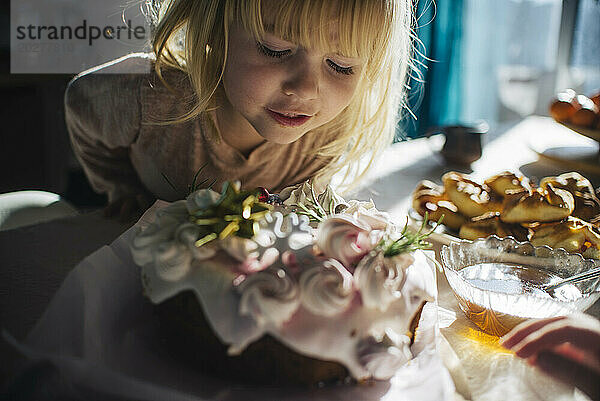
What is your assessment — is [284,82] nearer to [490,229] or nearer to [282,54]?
[282,54]

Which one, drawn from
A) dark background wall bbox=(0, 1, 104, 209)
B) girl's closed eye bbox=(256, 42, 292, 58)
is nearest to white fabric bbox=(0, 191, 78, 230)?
dark background wall bbox=(0, 1, 104, 209)

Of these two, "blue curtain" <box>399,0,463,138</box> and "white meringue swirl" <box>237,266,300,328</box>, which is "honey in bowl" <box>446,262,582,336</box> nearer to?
"white meringue swirl" <box>237,266,300,328</box>

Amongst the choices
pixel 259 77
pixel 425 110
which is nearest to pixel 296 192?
pixel 259 77

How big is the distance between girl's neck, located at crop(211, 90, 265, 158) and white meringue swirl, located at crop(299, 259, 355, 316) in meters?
0.30

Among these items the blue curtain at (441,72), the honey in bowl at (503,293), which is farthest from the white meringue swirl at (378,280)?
the blue curtain at (441,72)

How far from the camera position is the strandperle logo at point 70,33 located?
53 cm

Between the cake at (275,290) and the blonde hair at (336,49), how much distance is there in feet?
0.50

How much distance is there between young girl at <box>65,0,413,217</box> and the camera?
38 centimetres

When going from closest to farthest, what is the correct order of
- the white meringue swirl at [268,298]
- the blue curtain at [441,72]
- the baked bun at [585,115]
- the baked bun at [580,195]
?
the white meringue swirl at [268,298], the baked bun at [580,195], the baked bun at [585,115], the blue curtain at [441,72]

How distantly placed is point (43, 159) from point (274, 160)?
23cm

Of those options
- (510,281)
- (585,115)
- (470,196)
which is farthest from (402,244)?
(585,115)

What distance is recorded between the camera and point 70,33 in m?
0.54

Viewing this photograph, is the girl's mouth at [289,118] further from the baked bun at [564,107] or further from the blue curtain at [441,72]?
the blue curtain at [441,72]

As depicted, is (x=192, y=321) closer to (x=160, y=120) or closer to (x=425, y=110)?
(x=160, y=120)
